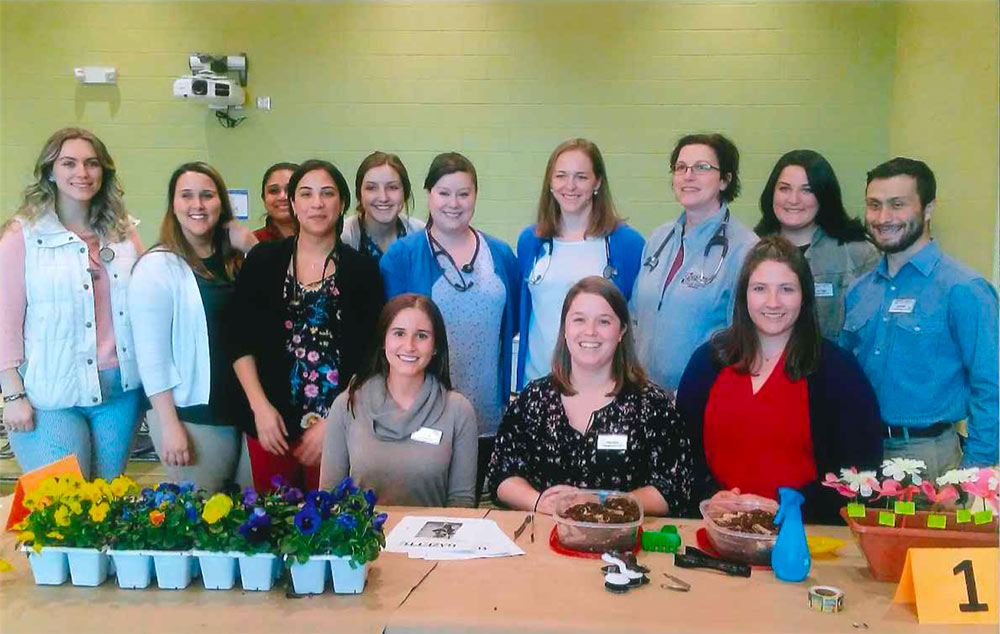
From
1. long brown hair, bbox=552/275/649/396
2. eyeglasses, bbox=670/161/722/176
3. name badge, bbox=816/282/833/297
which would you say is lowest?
long brown hair, bbox=552/275/649/396

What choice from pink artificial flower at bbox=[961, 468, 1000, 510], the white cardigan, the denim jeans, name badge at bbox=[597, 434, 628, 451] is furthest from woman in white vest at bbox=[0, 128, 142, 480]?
the denim jeans

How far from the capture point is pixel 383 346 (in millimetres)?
2314

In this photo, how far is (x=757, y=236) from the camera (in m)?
2.73

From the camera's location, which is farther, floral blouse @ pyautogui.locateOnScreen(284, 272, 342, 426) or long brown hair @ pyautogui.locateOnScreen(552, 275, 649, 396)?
floral blouse @ pyautogui.locateOnScreen(284, 272, 342, 426)

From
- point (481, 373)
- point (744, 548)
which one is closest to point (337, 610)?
point (744, 548)

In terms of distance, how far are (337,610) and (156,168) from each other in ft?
11.7

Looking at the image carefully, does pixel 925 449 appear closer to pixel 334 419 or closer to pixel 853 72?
pixel 334 419

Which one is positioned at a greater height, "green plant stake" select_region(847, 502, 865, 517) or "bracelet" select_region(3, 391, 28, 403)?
"bracelet" select_region(3, 391, 28, 403)

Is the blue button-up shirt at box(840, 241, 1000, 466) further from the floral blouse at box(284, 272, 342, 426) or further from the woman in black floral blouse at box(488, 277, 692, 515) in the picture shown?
the floral blouse at box(284, 272, 342, 426)

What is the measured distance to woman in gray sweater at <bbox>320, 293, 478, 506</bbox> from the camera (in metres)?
2.18

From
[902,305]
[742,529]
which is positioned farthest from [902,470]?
[902,305]

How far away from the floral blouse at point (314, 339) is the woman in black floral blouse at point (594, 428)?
69cm

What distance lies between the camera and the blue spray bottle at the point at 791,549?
1521 mm

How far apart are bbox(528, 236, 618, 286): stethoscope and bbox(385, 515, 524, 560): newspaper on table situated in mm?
1097
